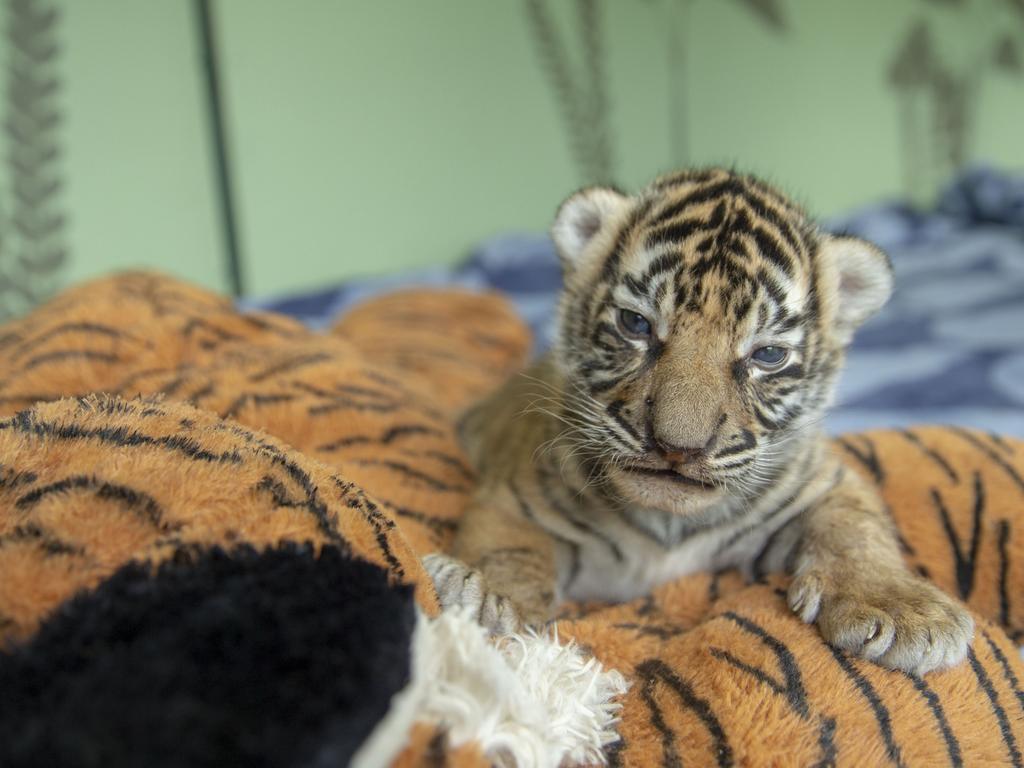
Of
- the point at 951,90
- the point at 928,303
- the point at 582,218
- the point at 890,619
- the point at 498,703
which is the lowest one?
the point at 928,303

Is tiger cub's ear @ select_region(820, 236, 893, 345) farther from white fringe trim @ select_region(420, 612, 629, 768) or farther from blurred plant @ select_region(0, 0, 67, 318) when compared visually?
blurred plant @ select_region(0, 0, 67, 318)

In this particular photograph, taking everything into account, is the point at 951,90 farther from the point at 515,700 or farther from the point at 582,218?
the point at 515,700

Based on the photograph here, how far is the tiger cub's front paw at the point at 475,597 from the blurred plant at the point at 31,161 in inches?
74.6

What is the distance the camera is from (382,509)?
73 cm

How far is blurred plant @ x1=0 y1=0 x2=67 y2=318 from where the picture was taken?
2.13 meters

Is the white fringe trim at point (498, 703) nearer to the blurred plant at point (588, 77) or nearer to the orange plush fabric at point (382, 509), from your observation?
the orange plush fabric at point (382, 509)

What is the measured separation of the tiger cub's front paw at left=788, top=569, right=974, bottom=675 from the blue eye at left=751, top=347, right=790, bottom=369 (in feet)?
0.83

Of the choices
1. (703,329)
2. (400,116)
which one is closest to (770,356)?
(703,329)

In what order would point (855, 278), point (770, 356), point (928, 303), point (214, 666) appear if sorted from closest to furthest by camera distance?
1. point (214, 666)
2. point (770, 356)
3. point (855, 278)
4. point (928, 303)

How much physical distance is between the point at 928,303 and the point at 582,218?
6.48 feet

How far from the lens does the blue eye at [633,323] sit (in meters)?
0.98

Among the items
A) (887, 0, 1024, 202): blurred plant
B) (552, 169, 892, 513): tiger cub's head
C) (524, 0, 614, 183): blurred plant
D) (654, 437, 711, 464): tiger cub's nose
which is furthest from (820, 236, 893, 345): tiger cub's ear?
(887, 0, 1024, 202): blurred plant

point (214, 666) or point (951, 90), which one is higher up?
point (214, 666)

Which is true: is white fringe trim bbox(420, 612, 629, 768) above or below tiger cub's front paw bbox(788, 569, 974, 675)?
above
